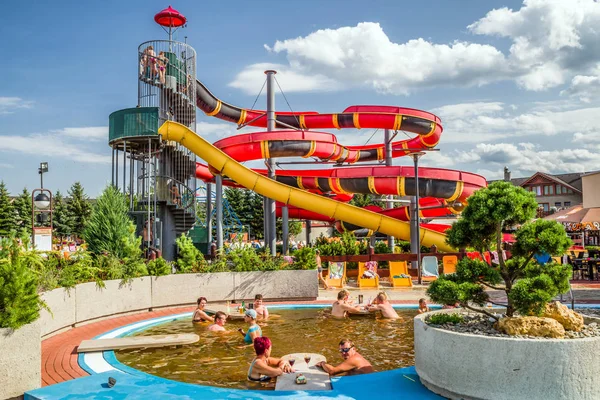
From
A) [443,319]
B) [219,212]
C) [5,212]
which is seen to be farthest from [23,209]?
[443,319]

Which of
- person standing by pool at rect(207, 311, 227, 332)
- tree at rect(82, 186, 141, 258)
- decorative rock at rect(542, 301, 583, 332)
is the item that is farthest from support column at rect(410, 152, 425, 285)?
decorative rock at rect(542, 301, 583, 332)

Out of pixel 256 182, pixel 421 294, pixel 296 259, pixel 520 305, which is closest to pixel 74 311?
Result: pixel 296 259

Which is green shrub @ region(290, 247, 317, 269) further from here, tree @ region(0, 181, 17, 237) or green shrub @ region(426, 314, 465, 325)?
tree @ region(0, 181, 17, 237)

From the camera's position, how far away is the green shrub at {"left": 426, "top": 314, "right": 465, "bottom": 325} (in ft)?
22.2

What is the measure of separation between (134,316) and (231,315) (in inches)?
92.5

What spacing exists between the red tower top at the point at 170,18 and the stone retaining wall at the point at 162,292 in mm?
14759

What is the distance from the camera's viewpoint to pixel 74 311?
1112cm

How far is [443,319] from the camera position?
6781 millimetres

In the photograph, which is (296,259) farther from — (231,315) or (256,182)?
(256,182)

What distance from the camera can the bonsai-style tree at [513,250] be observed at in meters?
6.26

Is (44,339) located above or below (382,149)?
below

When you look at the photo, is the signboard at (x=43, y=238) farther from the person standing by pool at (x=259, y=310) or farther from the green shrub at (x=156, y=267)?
the person standing by pool at (x=259, y=310)

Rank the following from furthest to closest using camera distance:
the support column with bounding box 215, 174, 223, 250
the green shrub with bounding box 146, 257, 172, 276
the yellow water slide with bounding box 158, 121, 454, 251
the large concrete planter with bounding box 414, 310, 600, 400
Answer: the support column with bounding box 215, 174, 223, 250 < the yellow water slide with bounding box 158, 121, 454, 251 < the green shrub with bounding box 146, 257, 172, 276 < the large concrete planter with bounding box 414, 310, 600, 400

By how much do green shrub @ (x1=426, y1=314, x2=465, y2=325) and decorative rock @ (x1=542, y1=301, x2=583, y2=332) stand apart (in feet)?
3.43
